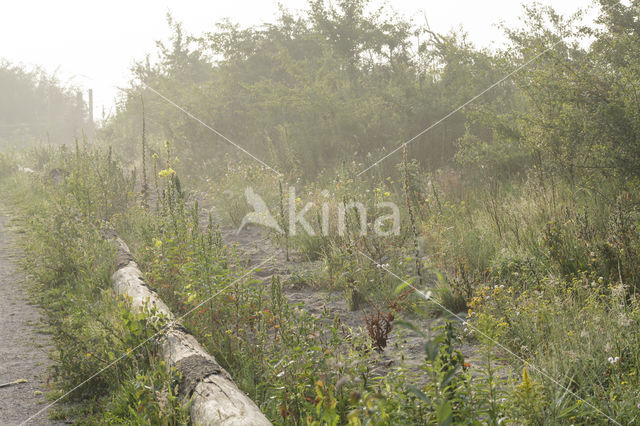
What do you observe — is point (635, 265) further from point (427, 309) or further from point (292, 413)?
point (292, 413)

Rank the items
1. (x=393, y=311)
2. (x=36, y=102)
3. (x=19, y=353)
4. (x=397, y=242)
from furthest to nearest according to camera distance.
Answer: (x=36, y=102) < (x=397, y=242) < (x=19, y=353) < (x=393, y=311)

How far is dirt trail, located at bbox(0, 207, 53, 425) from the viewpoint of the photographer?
3551 mm

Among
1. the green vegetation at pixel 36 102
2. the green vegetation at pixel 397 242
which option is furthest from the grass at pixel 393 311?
the green vegetation at pixel 36 102

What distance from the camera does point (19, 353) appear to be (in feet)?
14.4

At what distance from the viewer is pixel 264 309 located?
474 centimetres

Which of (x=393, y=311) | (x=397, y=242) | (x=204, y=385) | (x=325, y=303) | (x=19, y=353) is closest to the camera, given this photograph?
(x=204, y=385)

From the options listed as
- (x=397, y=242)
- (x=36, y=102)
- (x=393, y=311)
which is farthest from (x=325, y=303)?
(x=36, y=102)

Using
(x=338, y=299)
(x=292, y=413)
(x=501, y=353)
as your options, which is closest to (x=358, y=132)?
(x=338, y=299)

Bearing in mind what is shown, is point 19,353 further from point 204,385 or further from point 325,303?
point 325,303

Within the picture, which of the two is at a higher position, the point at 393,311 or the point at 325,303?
the point at 393,311

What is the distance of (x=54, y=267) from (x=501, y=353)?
5.11 meters

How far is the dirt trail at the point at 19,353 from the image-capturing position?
355cm

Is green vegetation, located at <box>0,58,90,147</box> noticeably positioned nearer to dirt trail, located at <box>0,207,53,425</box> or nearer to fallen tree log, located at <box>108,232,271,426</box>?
dirt trail, located at <box>0,207,53,425</box>

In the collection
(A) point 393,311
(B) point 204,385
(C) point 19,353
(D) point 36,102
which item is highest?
(D) point 36,102
